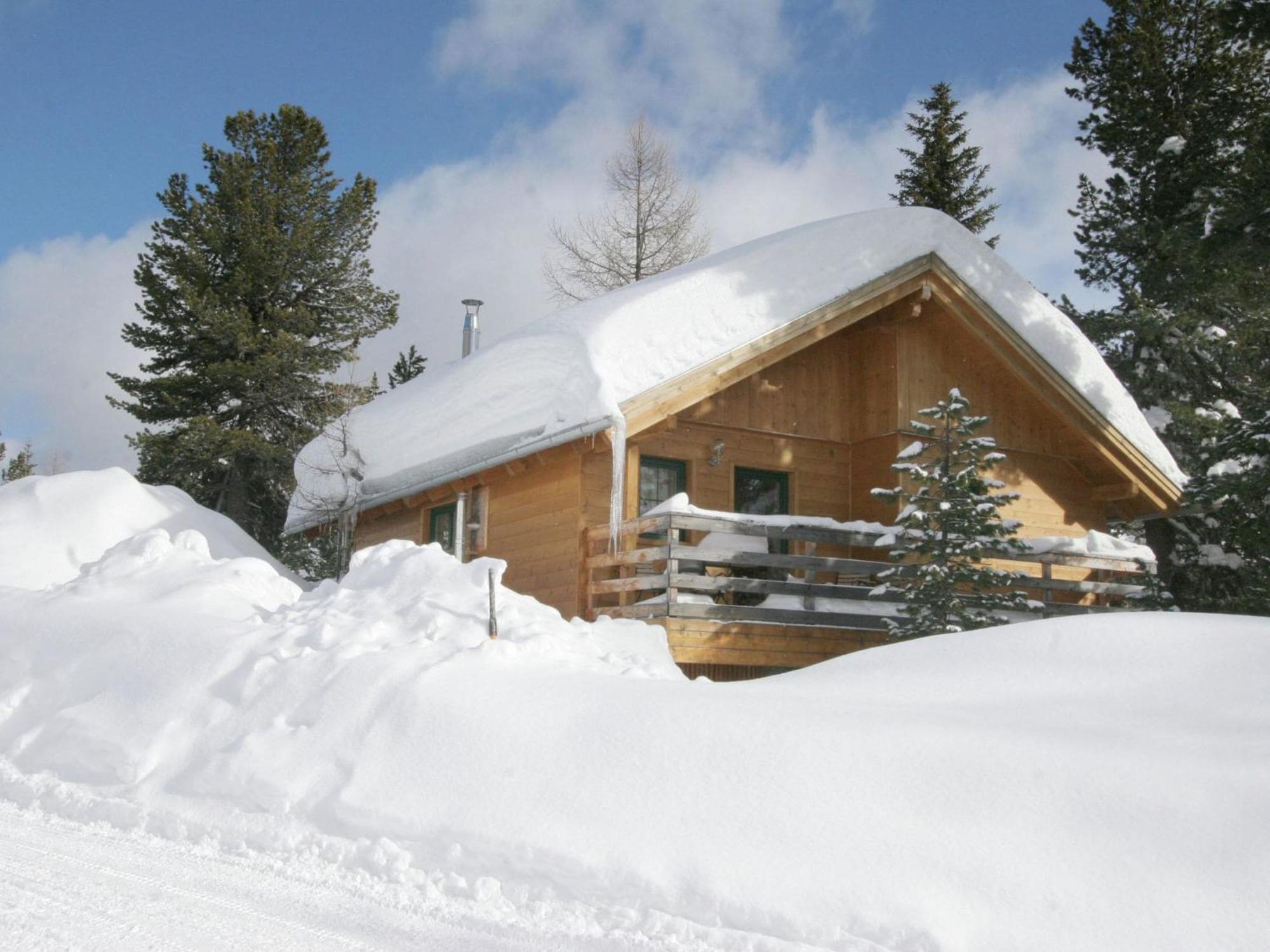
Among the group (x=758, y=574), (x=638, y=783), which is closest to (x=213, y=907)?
(x=638, y=783)

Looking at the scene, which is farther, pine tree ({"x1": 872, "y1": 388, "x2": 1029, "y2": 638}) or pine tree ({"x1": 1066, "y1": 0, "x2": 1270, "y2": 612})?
pine tree ({"x1": 1066, "y1": 0, "x2": 1270, "y2": 612})

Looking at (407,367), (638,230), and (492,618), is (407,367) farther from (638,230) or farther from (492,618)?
(492,618)

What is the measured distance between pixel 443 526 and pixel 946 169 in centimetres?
1712

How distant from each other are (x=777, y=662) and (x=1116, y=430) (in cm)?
585

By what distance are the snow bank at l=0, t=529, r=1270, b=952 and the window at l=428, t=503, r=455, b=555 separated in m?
6.16

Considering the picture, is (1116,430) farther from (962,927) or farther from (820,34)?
(962,927)

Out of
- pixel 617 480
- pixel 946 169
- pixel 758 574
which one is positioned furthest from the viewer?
pixel 946 169

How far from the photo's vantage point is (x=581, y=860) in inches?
183

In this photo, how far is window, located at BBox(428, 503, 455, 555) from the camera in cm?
1416

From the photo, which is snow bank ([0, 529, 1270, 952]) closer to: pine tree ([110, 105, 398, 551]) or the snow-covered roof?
the snow-covered roof

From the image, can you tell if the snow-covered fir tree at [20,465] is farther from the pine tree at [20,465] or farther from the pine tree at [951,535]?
the pine tree at [951,535]


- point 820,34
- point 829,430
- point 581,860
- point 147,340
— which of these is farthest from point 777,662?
point 147,340

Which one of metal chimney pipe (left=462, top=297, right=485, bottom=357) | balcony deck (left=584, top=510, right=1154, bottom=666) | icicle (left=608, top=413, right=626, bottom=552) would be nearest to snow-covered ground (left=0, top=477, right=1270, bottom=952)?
balcony deck (left=584, top=510, right=1154, bottom=666)

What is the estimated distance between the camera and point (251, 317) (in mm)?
24266
